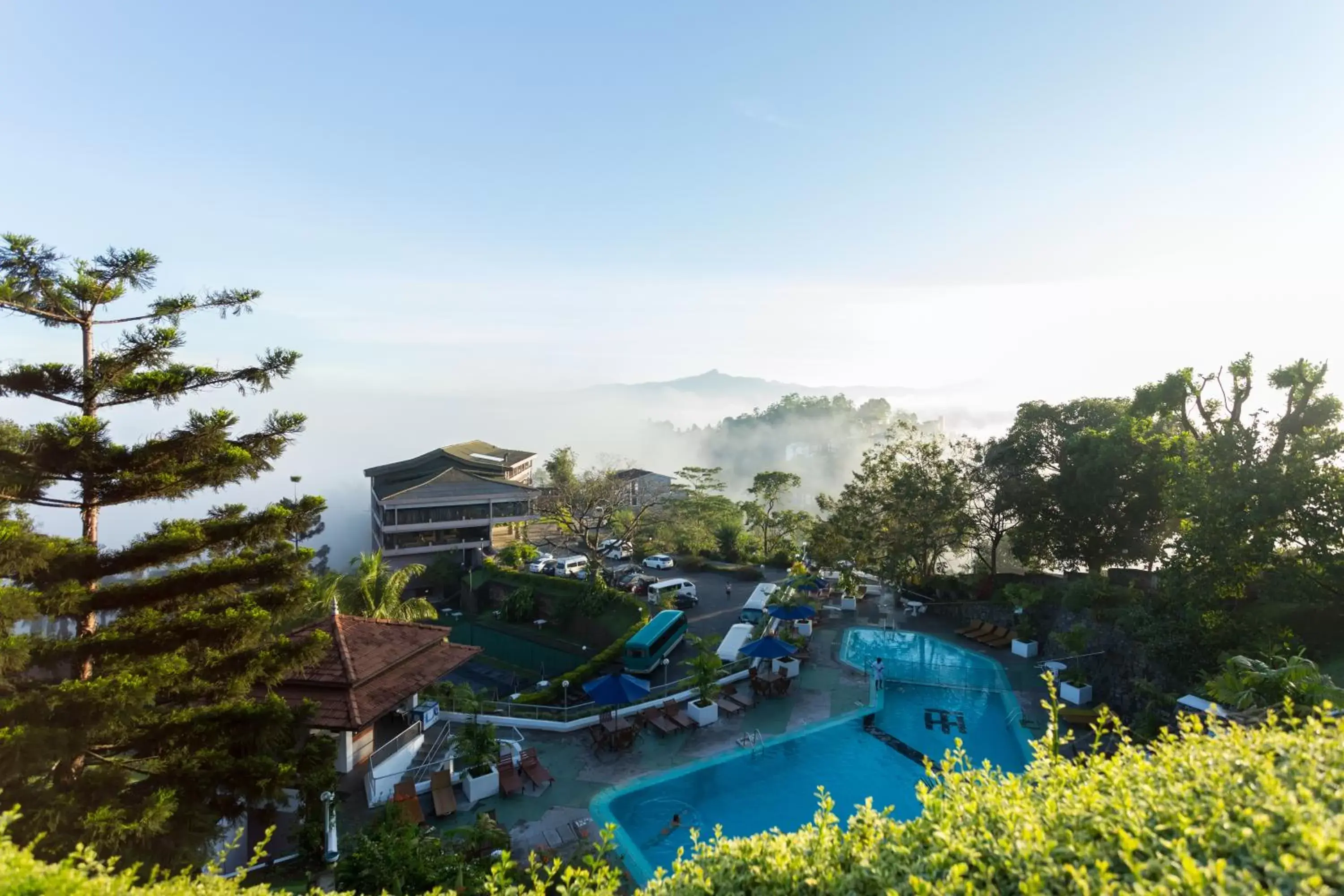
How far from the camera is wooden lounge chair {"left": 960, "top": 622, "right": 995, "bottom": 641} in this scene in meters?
20.4

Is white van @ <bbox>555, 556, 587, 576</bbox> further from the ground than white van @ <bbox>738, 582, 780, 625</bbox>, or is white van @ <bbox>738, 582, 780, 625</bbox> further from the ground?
white van @ <bbox>738, 582, 780, 625</bbox>

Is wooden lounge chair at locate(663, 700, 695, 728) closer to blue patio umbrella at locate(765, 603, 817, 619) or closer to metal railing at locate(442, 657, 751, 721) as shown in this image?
metal railing at locate(442, 657, 751, 721)

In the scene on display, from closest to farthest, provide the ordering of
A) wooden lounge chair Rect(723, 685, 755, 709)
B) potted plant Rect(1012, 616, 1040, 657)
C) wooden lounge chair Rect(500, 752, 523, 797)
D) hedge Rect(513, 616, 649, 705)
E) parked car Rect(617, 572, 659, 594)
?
wooden lounge chair Rect(500, 752, 523, 797), wooden lounge chair Rect(723, 685, 755, 709), hedge Rect(513, 616, 649, 705), potted plant Rect(1012, 616, 1040, 657), parked car Rect(617, 572, 659, 594)

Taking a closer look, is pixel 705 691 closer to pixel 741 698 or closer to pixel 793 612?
pixel 741 698

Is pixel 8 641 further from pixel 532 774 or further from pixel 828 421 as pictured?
pixel 828 421

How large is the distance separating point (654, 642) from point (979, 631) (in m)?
10.6

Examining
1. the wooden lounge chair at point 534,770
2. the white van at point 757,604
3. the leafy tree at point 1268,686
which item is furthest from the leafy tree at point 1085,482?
the wooden lounge chair at point 534,770

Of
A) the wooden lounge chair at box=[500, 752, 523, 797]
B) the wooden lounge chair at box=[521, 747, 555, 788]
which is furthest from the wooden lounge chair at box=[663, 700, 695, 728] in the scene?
the wooden lounge chair at box=[500, 752, 523, 797]

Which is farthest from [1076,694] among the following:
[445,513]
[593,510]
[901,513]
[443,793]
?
[445,513]

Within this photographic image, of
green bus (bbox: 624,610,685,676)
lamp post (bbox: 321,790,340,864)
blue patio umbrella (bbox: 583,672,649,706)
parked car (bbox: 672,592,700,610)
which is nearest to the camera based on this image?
lamp post (bbox: 321,790,340,864)

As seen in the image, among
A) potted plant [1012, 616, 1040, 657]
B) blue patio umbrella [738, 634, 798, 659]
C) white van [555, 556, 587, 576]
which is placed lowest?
white van [555, 556, 587, 576]

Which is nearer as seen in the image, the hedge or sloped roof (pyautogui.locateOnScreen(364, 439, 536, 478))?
the hedge

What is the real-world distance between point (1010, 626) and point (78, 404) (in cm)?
2334

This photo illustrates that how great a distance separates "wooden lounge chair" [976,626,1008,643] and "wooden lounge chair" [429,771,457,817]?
16.2 m
